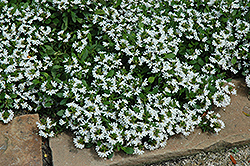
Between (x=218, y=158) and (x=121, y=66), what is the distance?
1669 mm

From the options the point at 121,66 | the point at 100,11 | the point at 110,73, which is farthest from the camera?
the point at 100,11

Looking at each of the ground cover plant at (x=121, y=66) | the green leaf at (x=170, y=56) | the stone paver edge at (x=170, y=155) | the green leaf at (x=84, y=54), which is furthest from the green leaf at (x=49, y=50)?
the stone paver edge at (x=170, y=155)

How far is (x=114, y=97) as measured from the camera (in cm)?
330

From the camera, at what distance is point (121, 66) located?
3.57 meters

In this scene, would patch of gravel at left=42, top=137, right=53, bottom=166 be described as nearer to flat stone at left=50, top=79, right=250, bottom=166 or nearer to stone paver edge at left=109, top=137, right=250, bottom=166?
flat stone at left=50, top=79, right=250, bottom=166

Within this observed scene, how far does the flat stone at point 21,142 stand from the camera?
3.07 meters

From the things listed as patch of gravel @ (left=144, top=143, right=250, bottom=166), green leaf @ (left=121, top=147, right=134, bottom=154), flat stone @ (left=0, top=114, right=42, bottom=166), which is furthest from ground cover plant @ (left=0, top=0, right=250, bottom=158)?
patch of gravel @ (left=144, top=143, right=250, bottom=166)

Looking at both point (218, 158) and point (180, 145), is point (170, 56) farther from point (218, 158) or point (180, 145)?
point (218, 158)

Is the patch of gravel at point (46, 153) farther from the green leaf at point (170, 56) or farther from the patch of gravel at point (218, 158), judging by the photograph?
the green leaf at point (170, 56)

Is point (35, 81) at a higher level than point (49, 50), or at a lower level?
lower

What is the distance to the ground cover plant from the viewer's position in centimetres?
317

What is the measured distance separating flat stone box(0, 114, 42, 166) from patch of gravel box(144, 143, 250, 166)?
1433 millimetres

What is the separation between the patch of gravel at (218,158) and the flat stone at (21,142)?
143cm

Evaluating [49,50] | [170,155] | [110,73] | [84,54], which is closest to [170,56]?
[110,73]
